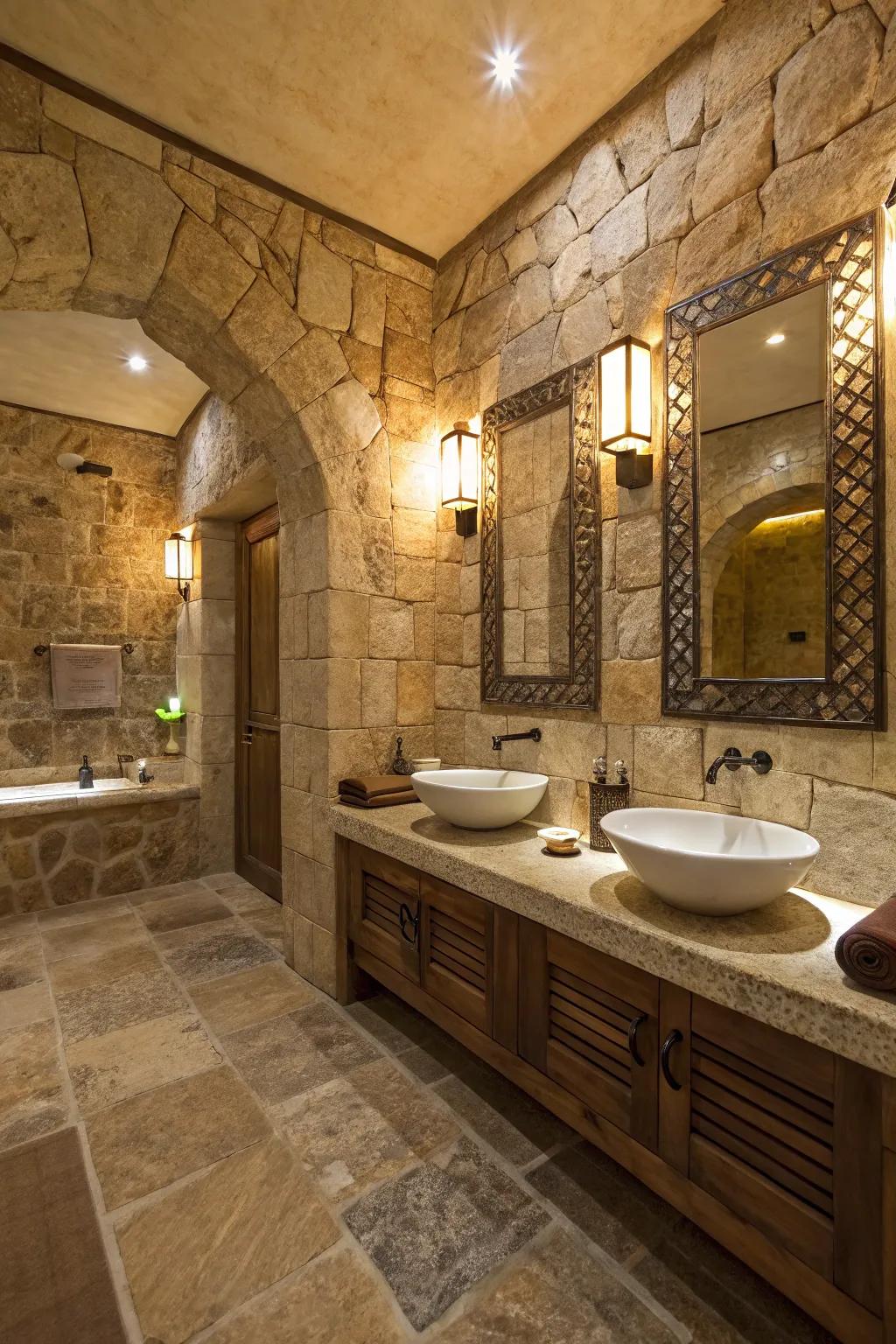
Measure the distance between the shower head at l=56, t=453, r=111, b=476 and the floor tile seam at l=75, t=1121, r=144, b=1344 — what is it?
13.2 ft

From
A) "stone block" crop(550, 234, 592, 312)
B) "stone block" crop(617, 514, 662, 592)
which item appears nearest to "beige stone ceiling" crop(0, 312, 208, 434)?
"stone block" crop(550, 234, 592, 312)

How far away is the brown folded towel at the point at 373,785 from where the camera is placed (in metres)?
2.40

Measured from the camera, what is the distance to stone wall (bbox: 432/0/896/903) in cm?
149

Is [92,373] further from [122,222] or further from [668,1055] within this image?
[668,1055]

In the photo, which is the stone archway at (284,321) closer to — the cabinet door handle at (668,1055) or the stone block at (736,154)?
the stone block at (736,154)

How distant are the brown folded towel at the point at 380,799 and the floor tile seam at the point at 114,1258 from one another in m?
1.24

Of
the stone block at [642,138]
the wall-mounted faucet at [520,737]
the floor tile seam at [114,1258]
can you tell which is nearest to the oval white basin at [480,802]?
the wall-mounted faucet at [520,737]

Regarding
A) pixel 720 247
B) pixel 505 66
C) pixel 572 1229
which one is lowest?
pixel 572 1229

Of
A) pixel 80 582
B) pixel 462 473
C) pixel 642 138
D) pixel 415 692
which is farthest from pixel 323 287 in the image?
pixel 80 582

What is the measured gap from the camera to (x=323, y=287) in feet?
8.32

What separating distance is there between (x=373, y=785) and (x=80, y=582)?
10.3 feet

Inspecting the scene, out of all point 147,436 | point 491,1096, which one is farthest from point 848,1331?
point 147,436

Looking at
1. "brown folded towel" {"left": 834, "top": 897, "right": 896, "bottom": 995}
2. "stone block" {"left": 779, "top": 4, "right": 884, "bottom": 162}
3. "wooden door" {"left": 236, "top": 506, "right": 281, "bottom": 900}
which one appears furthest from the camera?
"wooden door" {"left": 236, "top": 506, "right": 281, "bottom": 900}

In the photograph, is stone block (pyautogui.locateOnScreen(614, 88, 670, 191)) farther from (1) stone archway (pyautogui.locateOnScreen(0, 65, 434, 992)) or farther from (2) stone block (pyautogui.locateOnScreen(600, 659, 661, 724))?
(2) stone block (pyautogui.locateOnScreen(600, 659, 661, 724))
